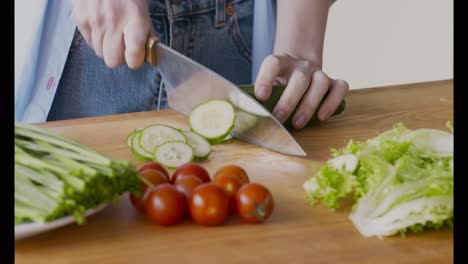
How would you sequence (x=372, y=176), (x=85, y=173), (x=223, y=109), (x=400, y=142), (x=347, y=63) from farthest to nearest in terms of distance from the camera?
(x=347, y=63) < (x=223, y=109) < (x=400, y=142) < (x=372, y=176) < (x=85, y=173)

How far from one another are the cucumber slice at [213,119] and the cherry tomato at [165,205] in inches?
18.1

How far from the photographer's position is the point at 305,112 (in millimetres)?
2002

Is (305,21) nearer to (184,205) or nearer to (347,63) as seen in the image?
(184,205)

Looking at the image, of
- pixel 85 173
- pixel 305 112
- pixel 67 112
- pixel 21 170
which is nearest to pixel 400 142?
pixel 305 112

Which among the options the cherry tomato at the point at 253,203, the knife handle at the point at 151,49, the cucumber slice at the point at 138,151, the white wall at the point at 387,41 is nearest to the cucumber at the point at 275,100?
the knife handle at the point at 151,49

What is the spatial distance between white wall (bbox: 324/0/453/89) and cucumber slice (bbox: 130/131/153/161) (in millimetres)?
2859

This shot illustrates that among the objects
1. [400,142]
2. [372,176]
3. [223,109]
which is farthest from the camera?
[223,109]

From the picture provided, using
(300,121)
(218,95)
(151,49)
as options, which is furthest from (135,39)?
(300,121)

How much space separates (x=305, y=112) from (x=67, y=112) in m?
0.81

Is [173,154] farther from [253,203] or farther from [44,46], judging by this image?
[44,46]

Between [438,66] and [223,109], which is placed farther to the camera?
[438,66]

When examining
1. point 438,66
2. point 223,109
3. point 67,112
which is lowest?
point 438,66

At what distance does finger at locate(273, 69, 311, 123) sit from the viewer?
6.47 ft

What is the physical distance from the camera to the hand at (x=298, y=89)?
198 cm
